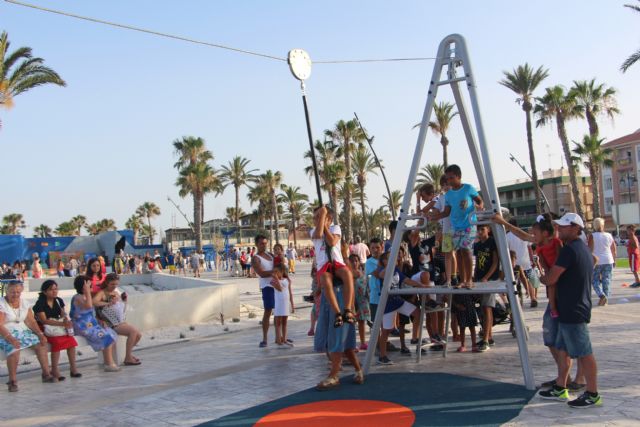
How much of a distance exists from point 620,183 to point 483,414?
69.6 metres

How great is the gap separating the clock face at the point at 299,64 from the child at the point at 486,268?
3274 mm

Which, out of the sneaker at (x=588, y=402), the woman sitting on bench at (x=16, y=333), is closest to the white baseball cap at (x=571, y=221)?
the sneaker at (x=588, y=402)

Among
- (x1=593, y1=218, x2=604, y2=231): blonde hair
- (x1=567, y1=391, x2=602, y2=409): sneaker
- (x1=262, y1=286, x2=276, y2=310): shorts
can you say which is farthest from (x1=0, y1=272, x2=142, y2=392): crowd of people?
(x1=593, y1=218, x2=604, y2=231): blonde hair

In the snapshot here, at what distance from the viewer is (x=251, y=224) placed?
271 ft

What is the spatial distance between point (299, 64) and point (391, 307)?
3481mm

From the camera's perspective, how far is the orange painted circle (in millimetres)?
5066

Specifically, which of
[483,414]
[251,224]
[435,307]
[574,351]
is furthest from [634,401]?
[251,224]

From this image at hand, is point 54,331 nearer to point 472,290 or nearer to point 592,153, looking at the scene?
point 472,290

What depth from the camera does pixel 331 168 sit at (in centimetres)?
5041

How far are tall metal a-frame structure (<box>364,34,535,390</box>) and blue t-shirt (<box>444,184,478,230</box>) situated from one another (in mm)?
170

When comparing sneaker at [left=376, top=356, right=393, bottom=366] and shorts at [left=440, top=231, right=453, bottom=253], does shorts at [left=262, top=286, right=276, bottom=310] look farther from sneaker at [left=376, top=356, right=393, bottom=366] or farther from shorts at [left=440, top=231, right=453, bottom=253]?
shorts at [left=440, top=231, right=453, bottom=253]

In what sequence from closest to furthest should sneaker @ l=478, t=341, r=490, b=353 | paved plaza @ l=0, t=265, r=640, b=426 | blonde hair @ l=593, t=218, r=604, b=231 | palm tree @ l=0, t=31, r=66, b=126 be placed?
paved plaza @ l=0, t=265, r=640, b=426, sneaker @ l=478, t=341, r=490, b=353, blonde hair @ l=593, t=218, r=604, b=231, palm tree @ l=0, t=31, r=66, b=126

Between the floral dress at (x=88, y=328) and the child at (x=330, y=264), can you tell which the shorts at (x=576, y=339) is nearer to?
the child at (x=330, y=264)

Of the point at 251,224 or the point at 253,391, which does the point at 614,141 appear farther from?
the point at 253,391
